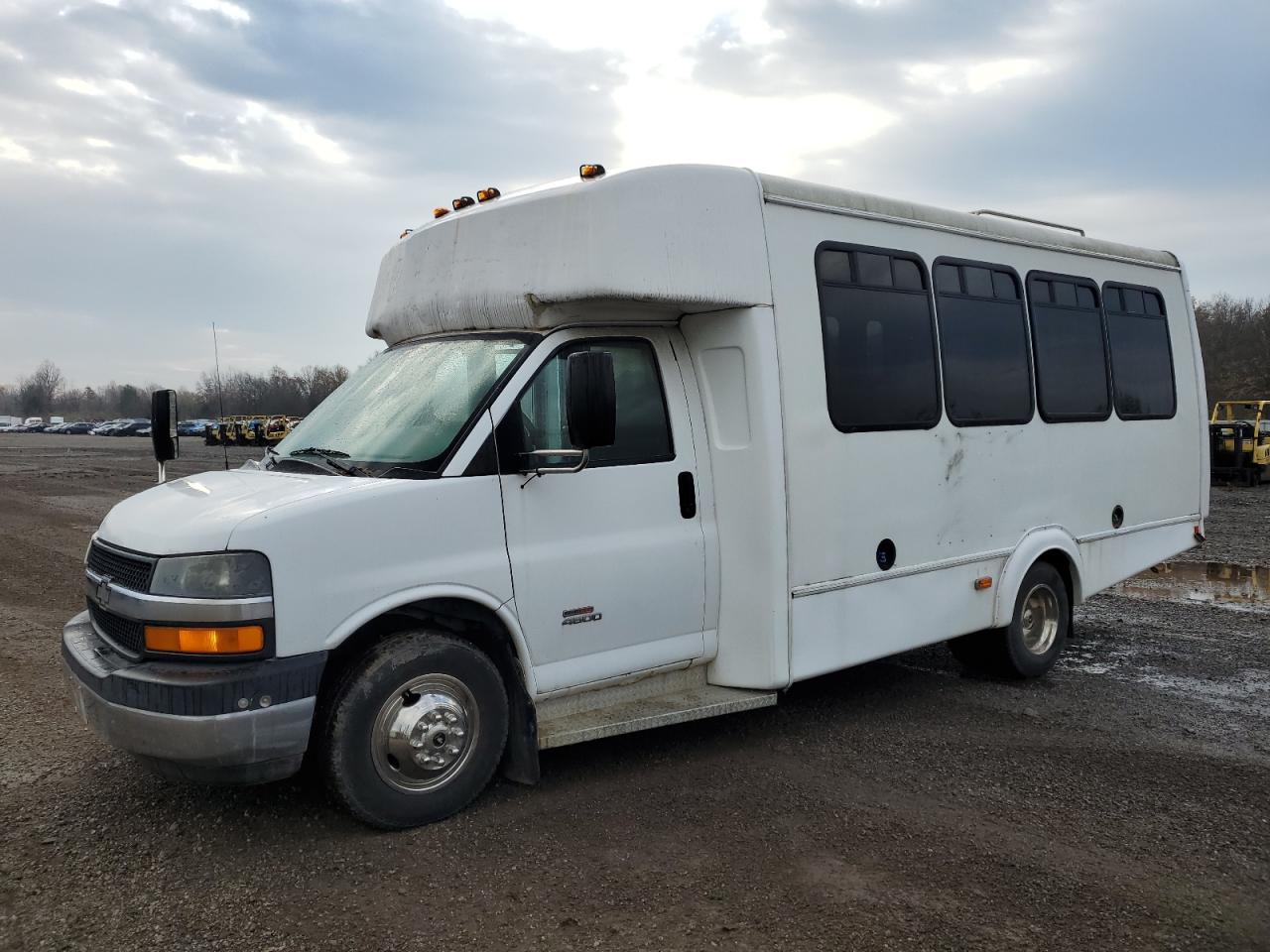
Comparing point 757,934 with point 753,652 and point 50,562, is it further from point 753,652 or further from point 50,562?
point 50,562

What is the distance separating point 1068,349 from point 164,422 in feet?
19.9

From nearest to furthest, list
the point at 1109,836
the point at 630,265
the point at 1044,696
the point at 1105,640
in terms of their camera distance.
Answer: the point at 1109,836 → the point at 630,265 → the point at 1044,696 → the point at 1105,640

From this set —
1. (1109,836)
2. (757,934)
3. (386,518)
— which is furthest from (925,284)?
(757,934)

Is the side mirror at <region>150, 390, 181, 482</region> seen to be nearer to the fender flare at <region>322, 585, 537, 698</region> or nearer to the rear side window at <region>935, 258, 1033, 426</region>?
the fender flare at <region>322, 585, 537, 698</region>

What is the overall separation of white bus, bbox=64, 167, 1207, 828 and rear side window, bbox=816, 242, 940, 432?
19 mm

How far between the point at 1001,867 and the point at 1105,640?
196 inches

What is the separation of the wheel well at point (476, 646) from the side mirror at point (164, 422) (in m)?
2.20

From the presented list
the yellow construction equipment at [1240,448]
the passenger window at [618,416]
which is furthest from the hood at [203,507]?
the yellow construction equipment at [1240,448]

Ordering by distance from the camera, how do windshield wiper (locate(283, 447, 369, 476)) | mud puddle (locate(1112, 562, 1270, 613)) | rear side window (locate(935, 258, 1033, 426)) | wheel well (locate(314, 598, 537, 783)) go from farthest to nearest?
mud puddle (locate(1112, 562, 1270, 613)), rear side window (locate(935, 258, 1033, 426)), windshield wiper (locate(283, 447, 369, 476)), wheel well (locate(314, 598, 537, 783))

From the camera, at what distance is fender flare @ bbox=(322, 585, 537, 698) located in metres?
4.29

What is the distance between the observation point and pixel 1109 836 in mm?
4609

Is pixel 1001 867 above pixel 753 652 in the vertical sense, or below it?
below

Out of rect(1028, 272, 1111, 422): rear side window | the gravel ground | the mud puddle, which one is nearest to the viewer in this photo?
the gravel ground

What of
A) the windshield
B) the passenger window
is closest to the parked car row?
the windshield
